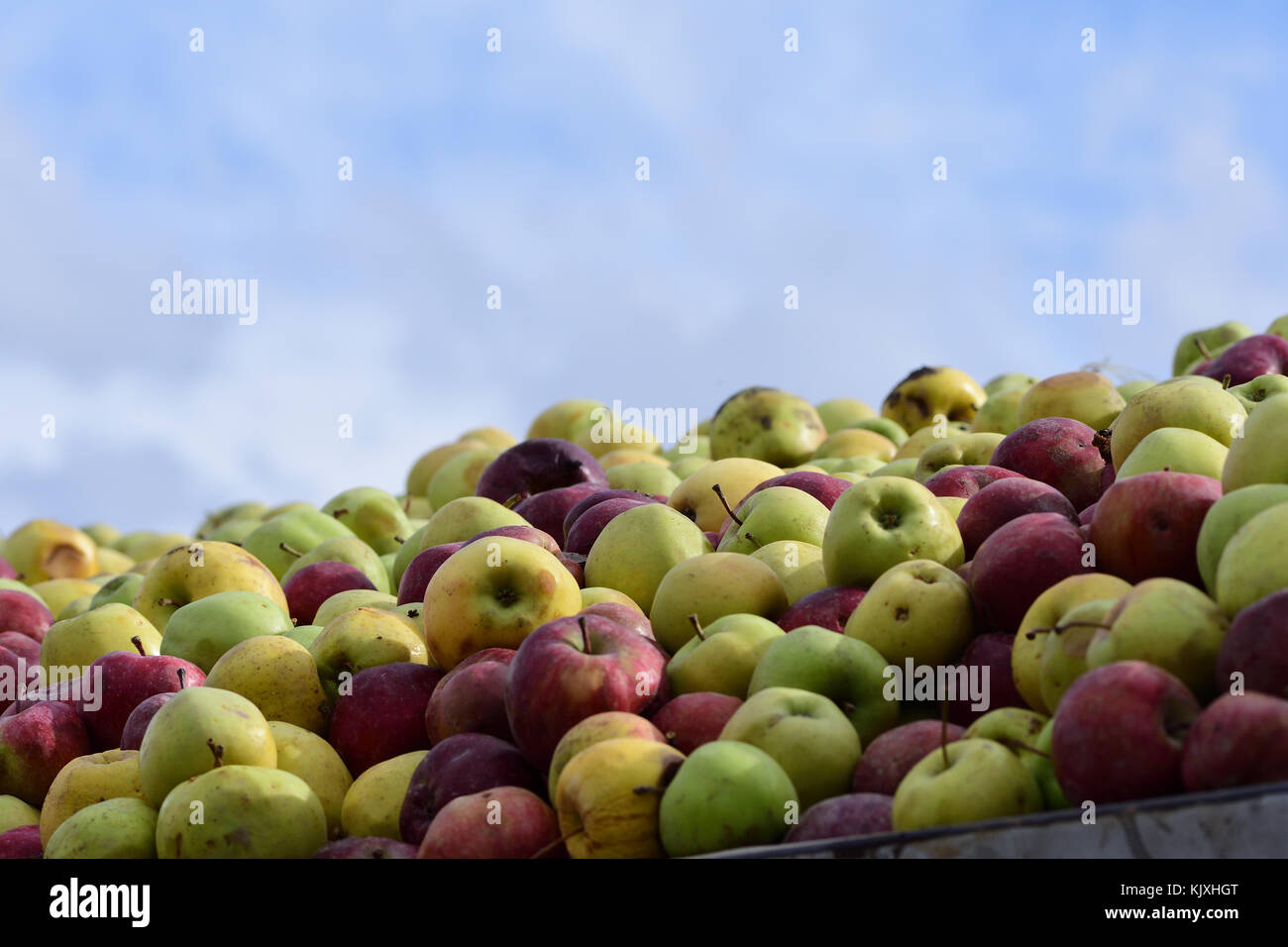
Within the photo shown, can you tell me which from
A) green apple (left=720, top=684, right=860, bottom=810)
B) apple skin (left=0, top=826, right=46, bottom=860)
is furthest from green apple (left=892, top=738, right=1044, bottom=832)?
apple skin (left=0, top=826, right=46, bottom=860)

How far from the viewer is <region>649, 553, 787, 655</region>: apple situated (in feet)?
14.4

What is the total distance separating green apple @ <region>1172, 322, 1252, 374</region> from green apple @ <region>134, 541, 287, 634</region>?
5.48 meters

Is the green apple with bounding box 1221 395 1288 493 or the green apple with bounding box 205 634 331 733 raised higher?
the green apple with bounding box 1221 395 1288 493

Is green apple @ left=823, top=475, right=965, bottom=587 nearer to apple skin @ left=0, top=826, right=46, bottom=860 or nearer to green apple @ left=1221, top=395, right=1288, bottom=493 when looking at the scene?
green apple @ left=1221, top=395, right=1288, bottom=493

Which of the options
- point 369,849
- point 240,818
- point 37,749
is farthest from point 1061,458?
point 37,749

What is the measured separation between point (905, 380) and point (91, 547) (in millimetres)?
5938

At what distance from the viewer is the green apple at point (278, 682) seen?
4.51 m

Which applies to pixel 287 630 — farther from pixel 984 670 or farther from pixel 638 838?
pixel 984 670

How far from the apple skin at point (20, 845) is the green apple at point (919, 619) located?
2.73 meters

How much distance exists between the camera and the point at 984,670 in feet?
12.1

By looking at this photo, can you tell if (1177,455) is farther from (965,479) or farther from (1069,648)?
(1069,648)

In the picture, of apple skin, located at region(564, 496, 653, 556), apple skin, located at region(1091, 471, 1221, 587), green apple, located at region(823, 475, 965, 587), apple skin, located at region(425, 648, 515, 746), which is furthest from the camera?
apple skin, located at region(564, 496, 653, 556)

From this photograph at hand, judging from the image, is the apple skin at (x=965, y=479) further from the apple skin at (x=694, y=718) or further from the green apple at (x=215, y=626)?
the green apple at (x=215, y=626)

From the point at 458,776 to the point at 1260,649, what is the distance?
2.03 metres
